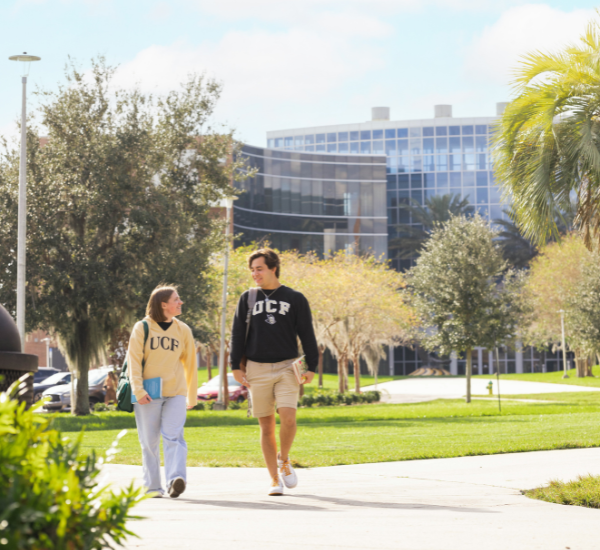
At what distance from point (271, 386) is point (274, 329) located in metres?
0.47

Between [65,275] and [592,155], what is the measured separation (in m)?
16.1

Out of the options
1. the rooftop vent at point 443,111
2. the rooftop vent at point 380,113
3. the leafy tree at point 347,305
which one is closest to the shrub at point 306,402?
the leafy tree at point 347,305

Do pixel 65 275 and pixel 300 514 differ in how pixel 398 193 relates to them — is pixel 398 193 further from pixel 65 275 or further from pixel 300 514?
pixel 300 514

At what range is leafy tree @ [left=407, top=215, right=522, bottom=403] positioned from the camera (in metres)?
30.9

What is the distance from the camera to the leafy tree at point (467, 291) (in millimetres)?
30938

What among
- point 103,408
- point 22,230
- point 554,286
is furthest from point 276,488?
point 554,286

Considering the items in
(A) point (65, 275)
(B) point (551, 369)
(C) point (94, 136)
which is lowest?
(B) point (551, 369)

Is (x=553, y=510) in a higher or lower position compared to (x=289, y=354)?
lower

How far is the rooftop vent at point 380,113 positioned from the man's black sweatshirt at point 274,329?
83.8m

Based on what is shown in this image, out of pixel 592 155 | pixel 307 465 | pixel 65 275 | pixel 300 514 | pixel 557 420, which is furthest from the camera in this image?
pixel 65 275

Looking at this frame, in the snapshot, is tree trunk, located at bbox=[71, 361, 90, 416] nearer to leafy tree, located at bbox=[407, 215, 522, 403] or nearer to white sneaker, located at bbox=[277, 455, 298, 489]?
leafy tree, located at bbox=[407, 215, 522, 403]

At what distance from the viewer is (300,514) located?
543 centimetres

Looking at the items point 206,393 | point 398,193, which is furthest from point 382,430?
point 398,193

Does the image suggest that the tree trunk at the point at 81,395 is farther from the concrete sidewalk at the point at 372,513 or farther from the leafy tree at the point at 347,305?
the concrete sidewalk at the point at 372,513
